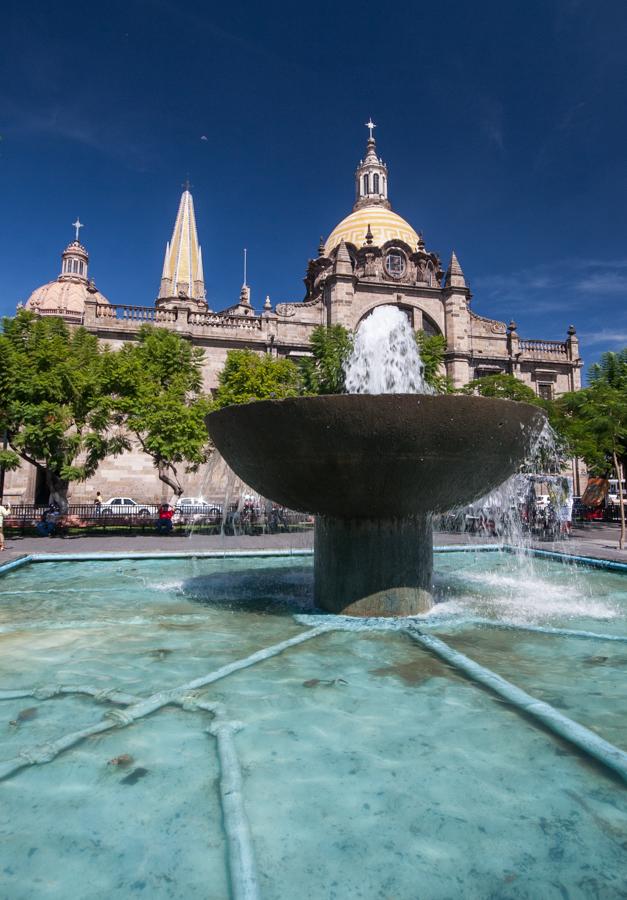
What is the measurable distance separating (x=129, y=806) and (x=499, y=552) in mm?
9668

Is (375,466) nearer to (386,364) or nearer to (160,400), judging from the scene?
(386,364)

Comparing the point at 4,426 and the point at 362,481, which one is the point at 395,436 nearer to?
the point at 362,481

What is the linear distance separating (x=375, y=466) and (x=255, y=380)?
53.9ft

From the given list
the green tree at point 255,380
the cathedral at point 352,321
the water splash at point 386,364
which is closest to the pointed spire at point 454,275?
the cathedral at point 352,321

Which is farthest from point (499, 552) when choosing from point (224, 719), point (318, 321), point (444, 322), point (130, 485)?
point (444, 322)

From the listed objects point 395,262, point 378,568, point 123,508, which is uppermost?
point 395,262

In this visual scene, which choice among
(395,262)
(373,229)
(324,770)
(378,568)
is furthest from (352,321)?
(324,770)

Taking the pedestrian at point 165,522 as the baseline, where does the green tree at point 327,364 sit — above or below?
above

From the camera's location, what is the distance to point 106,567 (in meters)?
8.34

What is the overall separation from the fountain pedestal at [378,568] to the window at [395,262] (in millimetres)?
31448

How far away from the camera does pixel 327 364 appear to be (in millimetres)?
19516

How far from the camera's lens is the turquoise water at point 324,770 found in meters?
1.71

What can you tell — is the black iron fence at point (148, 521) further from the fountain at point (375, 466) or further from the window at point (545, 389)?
the window at point (545, 389)

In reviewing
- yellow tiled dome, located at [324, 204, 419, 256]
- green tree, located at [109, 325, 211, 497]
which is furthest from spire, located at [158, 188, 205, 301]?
green tree, located at [109, 325, 211, 497]
